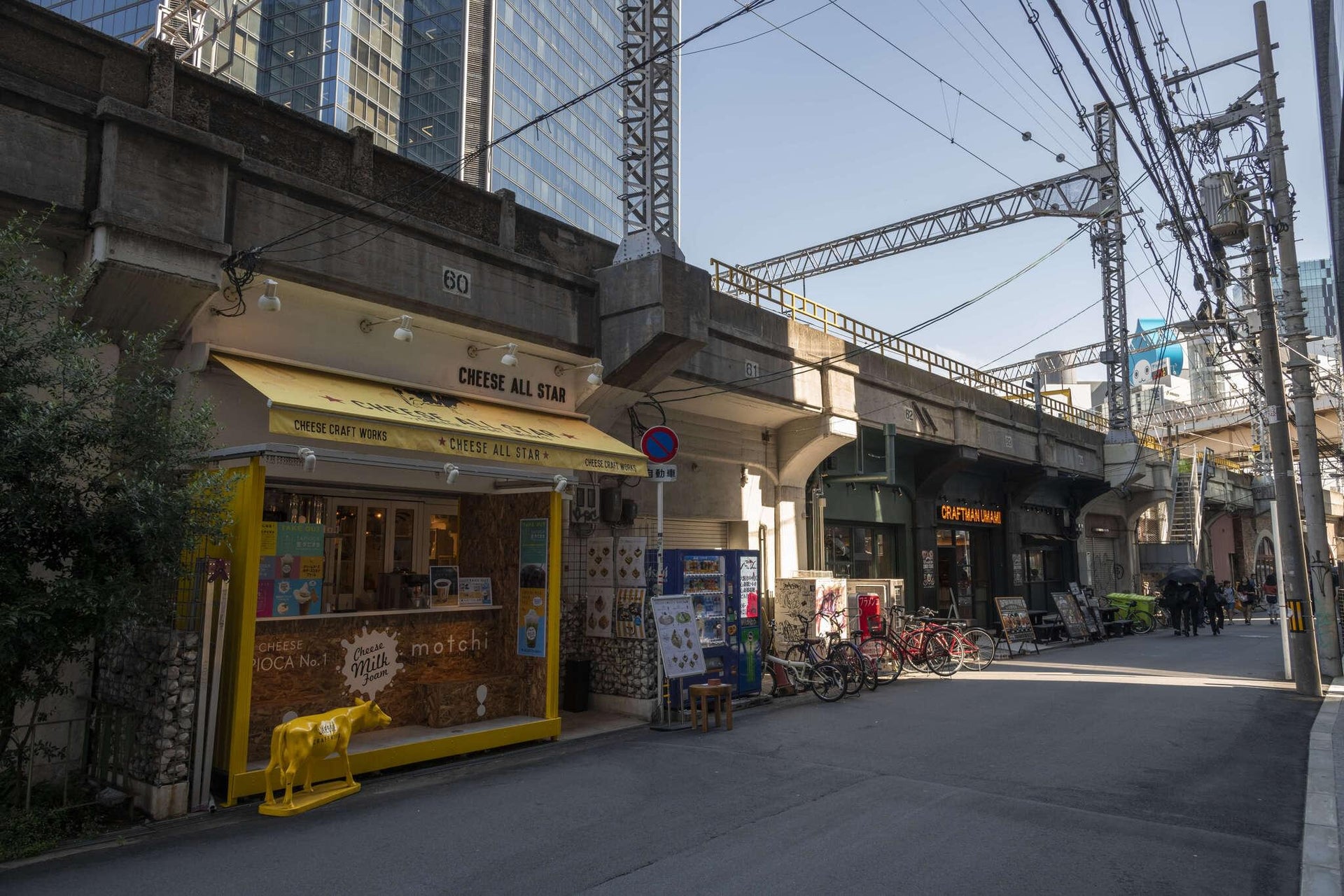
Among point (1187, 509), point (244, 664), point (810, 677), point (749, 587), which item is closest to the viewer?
point (244, 664)

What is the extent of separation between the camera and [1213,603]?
26.8m

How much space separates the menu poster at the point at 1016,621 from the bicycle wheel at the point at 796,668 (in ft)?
27.5

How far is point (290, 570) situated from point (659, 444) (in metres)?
4.98

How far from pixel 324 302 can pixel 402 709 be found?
4840mm

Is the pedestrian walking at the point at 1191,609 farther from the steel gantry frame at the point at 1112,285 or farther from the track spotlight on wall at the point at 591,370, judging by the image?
the track spotlight on wall at the point at 591,370

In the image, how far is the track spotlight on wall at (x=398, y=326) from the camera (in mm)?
10094

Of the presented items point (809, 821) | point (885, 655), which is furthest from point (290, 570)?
point (885, 655)

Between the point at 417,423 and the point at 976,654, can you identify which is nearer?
the point at 417,423

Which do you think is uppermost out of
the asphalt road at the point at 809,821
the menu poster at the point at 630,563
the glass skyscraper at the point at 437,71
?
the glass skyscraper at the point at 437,71

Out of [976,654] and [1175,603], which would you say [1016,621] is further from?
[1175,603]

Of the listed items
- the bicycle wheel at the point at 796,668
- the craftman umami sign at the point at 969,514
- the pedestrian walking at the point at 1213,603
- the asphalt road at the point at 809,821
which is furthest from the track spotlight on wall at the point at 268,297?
the pedestrian walking at the point at 1213,603

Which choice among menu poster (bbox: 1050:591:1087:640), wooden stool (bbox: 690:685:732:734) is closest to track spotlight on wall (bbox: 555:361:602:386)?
wooden stool (bbox: 690:685:732:734)

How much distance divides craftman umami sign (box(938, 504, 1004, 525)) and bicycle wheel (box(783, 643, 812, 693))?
37.7 feet

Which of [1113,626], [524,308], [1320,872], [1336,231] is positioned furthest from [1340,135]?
[1113,626]
